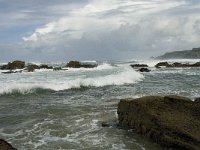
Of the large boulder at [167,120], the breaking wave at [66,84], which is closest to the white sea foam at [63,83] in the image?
the breaking wave at [66,84]

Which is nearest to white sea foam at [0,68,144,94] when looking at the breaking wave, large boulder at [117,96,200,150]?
the breaking wave

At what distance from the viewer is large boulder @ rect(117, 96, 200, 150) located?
7902 mm

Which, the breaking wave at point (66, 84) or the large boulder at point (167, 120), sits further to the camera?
the breaking wave at point (66, 84)

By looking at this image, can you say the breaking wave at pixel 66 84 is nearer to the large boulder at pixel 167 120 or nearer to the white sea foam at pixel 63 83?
the white sea foam at pixel 63 83

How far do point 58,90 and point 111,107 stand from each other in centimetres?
887

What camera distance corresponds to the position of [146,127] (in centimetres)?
905

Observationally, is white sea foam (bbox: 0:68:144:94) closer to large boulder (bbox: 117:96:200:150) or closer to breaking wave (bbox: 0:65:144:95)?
breaking wave (bbox: 0:65:144:95)

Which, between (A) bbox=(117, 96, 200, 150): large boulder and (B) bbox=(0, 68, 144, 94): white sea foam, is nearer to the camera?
(A) bbox=(117, 96, 200, 150): large boulder

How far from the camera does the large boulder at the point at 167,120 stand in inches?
311

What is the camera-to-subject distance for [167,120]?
28.0 ft

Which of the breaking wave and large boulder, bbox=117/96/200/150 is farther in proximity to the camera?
the breaking wave

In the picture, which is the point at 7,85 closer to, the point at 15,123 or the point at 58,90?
the point at 58,90

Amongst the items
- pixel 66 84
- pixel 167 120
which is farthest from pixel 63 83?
pixel 167 120

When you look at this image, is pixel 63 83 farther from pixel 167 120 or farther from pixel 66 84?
pixel 167 120
